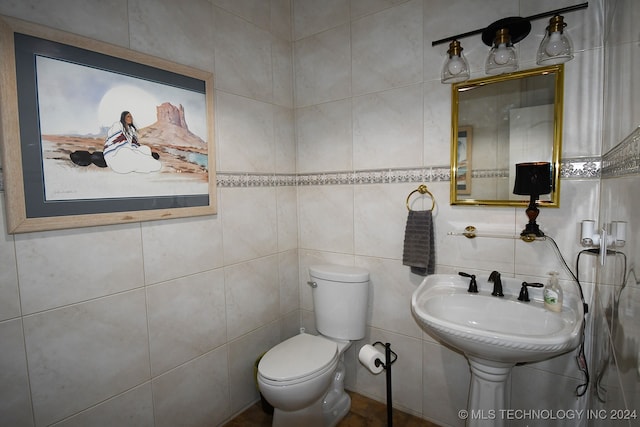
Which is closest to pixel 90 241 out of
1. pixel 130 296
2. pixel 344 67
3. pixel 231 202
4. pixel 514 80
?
pixel 130 296

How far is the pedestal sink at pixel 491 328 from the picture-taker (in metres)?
1.09

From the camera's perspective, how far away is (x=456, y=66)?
1421mm

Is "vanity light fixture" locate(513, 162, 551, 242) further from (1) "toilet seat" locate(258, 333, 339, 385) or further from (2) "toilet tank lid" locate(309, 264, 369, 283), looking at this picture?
(1) "toilet seat" locate(258, 333, 339, 385)

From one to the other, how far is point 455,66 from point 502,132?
0.40 metres

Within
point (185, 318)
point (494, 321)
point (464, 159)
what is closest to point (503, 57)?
point (464, 159)

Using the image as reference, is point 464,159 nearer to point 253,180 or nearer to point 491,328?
point 491,328

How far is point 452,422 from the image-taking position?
5.78 feet

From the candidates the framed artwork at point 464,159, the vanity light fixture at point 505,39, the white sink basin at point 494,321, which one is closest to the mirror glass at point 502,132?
the framed artwork at point 464,159

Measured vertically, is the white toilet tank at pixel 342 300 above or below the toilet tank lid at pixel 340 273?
below

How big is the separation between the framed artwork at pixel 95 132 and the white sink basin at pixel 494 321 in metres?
1.26

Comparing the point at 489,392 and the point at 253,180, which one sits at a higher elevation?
the point at 253,180

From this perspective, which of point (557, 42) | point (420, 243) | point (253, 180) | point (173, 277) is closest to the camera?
point (557, 42)

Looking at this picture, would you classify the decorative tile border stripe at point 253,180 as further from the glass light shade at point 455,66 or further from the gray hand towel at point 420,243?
the glass light shade at point 455,66

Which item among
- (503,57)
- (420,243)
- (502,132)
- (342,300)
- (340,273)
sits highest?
(503,57)
